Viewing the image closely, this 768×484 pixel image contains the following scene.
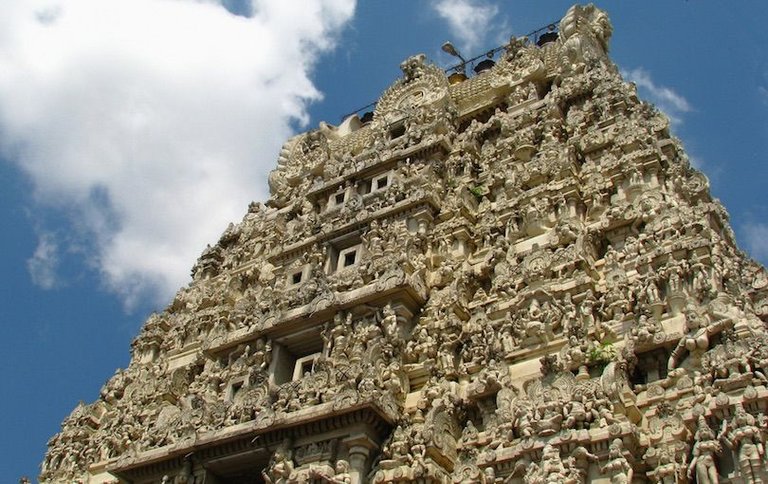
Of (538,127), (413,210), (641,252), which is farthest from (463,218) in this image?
(641,252)

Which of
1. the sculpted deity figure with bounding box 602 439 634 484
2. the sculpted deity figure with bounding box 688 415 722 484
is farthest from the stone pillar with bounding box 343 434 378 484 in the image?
the sculpted deity figure with bounding box 688 415 722 484

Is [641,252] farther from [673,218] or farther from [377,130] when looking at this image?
[377,130]

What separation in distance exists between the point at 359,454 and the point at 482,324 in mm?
3349

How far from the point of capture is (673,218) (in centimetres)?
1502

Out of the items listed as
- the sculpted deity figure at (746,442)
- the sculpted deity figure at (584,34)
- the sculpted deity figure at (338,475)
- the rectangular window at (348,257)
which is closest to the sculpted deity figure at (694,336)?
the sculpted deity figure at (746,442)

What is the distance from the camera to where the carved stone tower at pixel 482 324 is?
497 inches

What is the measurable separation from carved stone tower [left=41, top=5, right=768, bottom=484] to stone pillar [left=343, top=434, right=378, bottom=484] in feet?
0.11

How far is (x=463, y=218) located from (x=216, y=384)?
6.23m

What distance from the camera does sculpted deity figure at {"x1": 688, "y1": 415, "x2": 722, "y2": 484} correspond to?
1111 cm

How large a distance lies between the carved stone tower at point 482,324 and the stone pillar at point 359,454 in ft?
0.11

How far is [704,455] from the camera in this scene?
1132cm

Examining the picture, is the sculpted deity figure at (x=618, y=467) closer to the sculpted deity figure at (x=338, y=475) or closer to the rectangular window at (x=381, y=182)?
the sculpted deity figure at (x=338, y=475)

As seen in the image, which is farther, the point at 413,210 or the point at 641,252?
the point at 413,210

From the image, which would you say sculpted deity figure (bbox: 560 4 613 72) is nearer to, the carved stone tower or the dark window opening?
the carved stone tower
